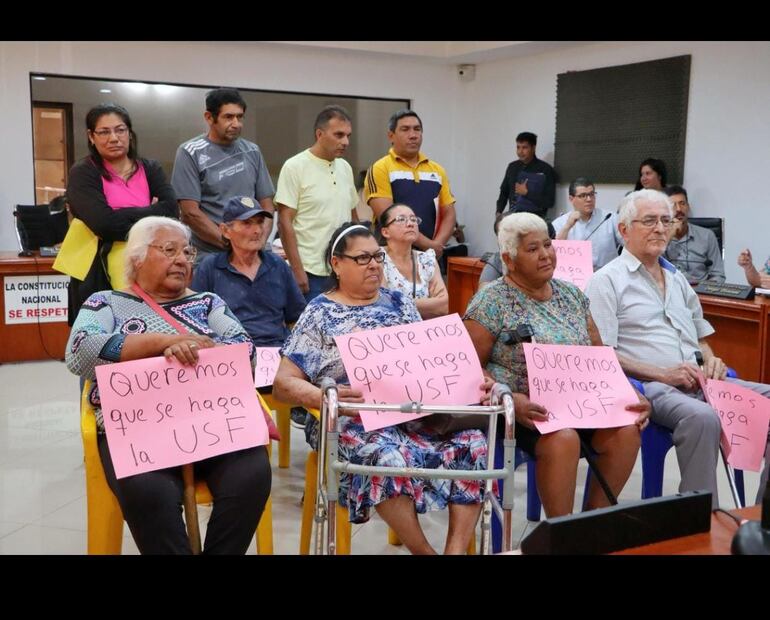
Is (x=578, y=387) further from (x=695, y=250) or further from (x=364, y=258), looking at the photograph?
(x=695, y=250)

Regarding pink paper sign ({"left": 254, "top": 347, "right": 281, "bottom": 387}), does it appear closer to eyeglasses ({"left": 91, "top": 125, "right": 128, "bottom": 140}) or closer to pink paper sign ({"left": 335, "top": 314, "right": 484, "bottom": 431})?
pink paper sign ({"left": 335, "top": 314, "right": 484, "bottom": 431})

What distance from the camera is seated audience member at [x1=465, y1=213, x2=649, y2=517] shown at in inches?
96.5

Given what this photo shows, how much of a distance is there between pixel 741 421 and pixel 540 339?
28.2 inches

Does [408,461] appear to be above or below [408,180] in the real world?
below

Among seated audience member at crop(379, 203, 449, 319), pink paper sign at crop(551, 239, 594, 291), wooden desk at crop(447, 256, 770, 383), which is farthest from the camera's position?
wooden desk at crop(447, 256, 770, 383)

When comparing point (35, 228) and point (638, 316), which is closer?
point (638, 316)

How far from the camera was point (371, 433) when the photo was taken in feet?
7.66

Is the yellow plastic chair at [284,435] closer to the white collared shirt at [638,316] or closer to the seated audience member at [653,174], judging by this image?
the white collared shirt at [638,316]

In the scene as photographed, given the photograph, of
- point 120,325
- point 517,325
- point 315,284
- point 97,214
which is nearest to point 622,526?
point 517,325

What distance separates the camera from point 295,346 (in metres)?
2.49

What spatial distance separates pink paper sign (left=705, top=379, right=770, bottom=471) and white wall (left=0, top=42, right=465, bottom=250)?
6.44 meters

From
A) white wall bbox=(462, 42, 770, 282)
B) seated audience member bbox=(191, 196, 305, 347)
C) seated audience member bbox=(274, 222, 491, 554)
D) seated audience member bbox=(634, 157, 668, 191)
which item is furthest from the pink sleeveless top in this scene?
white wall bbox=(462, 42, 770, 282)

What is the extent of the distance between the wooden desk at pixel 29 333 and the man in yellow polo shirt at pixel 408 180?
251 centimetres
